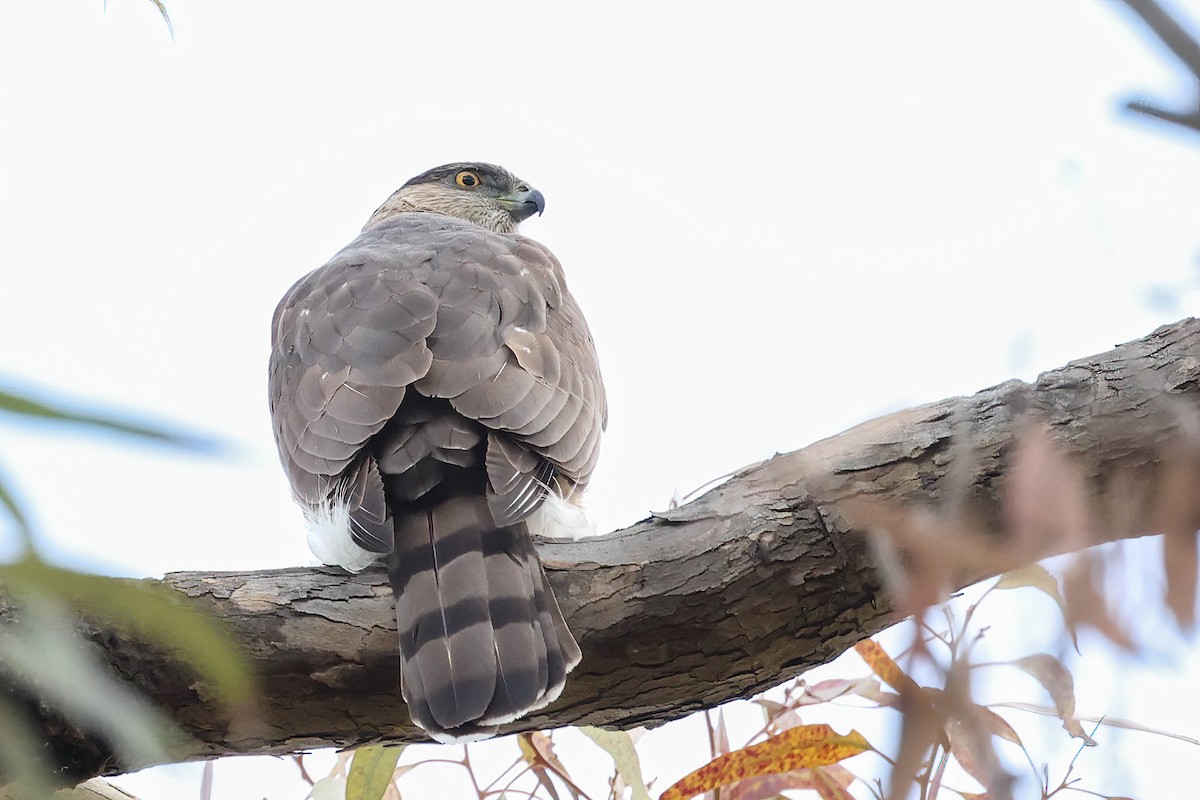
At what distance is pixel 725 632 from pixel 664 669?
177 mm

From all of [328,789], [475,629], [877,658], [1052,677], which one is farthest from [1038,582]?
[328,789]

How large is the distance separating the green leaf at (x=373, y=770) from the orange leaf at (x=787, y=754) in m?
0.88

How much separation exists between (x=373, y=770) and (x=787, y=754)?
1.15m

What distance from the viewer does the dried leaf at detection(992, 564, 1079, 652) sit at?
86 centimetres

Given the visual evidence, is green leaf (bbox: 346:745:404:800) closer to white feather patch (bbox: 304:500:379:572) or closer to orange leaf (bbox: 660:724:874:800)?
white feather patch (bbox: 304:500:379:572)

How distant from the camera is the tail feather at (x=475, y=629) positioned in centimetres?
277

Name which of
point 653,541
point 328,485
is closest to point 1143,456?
point 653,541

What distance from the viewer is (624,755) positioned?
353 cm

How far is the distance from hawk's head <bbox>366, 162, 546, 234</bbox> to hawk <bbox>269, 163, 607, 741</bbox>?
240cm

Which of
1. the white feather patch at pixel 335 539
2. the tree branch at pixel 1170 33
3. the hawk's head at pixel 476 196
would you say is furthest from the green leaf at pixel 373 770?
the hawk's head at pixel 476 196

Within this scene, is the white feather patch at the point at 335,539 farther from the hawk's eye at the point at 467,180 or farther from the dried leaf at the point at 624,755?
the hawk's eye at the point at 467,180

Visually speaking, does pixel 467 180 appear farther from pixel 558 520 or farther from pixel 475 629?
pixel 475 629

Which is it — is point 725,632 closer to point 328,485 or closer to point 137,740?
point 328,485

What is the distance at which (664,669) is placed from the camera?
3.00 m
